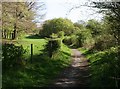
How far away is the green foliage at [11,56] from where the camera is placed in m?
12.8

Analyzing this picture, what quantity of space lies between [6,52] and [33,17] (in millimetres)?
26187

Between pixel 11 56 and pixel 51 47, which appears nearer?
pixel 11 56

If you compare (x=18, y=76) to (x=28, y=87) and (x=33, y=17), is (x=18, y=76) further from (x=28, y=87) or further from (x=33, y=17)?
(x=33, y=17)

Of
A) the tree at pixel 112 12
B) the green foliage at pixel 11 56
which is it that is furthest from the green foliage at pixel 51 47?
the tree at pixel 112 12

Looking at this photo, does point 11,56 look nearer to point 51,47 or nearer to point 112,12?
point 112,12

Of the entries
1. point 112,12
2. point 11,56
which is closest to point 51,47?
point 11,56

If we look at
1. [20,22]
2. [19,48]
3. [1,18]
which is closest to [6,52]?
[19,48]

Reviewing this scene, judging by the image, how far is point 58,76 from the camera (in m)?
14.5

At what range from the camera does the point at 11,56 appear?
523 inches

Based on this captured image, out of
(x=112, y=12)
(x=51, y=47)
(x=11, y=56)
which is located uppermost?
(x=112, y=12)

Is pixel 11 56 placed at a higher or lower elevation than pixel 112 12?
lower

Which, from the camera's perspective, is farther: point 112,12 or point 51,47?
point 51,47

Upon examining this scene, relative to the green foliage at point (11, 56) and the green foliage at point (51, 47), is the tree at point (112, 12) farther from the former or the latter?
the green foliage at point (51, 47)

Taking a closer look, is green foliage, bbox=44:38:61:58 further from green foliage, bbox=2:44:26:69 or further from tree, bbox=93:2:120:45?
tree, bbox=93:2:120:45
